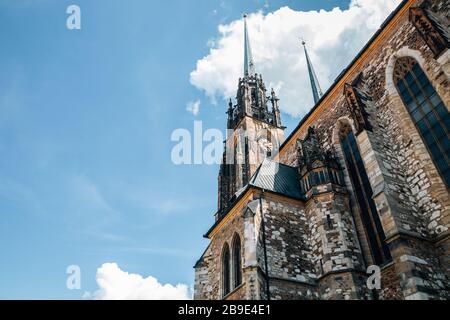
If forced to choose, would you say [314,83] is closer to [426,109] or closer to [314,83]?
[314,83]

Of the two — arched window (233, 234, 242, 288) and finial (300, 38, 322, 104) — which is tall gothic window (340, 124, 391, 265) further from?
finial (300, 38, 322, 104)

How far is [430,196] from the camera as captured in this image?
893cm

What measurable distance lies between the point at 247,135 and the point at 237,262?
1543 centimetres

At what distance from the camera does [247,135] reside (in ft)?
86.6

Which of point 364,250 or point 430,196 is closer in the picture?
point 430,196

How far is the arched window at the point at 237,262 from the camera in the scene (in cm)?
1188

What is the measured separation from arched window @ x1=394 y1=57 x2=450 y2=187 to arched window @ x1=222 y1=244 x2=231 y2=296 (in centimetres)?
781

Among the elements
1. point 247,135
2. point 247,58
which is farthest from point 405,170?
point 247,58

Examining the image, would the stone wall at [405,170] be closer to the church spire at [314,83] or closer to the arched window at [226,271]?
the arched window at [226,271]

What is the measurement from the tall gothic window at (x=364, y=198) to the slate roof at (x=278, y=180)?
219 centimetres

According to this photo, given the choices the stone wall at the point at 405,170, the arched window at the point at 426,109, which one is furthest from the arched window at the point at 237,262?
the arched window at the point at 426,109
